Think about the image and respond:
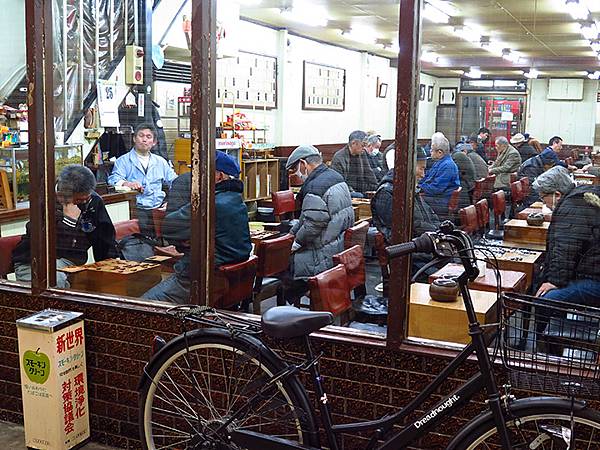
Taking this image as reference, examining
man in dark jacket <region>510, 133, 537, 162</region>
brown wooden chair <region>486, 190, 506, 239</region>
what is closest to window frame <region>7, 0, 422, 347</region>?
man in dark jacket <region>510, 133, 537, 162</region>

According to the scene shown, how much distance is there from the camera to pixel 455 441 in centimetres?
232

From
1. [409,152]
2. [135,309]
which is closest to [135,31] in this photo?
[135,309]

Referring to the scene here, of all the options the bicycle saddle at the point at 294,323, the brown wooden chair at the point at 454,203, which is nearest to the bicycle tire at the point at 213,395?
the bicycle saddle at the point at 294,323

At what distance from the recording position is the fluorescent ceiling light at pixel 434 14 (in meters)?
2.94

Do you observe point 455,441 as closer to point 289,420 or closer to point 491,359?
point 491,359

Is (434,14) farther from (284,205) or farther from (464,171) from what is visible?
(284,205)

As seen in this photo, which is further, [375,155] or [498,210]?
[498,210]

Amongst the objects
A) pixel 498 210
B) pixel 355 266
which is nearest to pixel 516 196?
pixel 498 210

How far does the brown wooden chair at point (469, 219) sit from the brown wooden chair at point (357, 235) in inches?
23.5

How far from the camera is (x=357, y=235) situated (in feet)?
13.8

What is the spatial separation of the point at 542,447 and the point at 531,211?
98.4 inches

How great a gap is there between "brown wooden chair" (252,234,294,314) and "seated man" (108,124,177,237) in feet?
2.17

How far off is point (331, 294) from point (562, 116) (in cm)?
206

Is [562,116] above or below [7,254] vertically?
above
